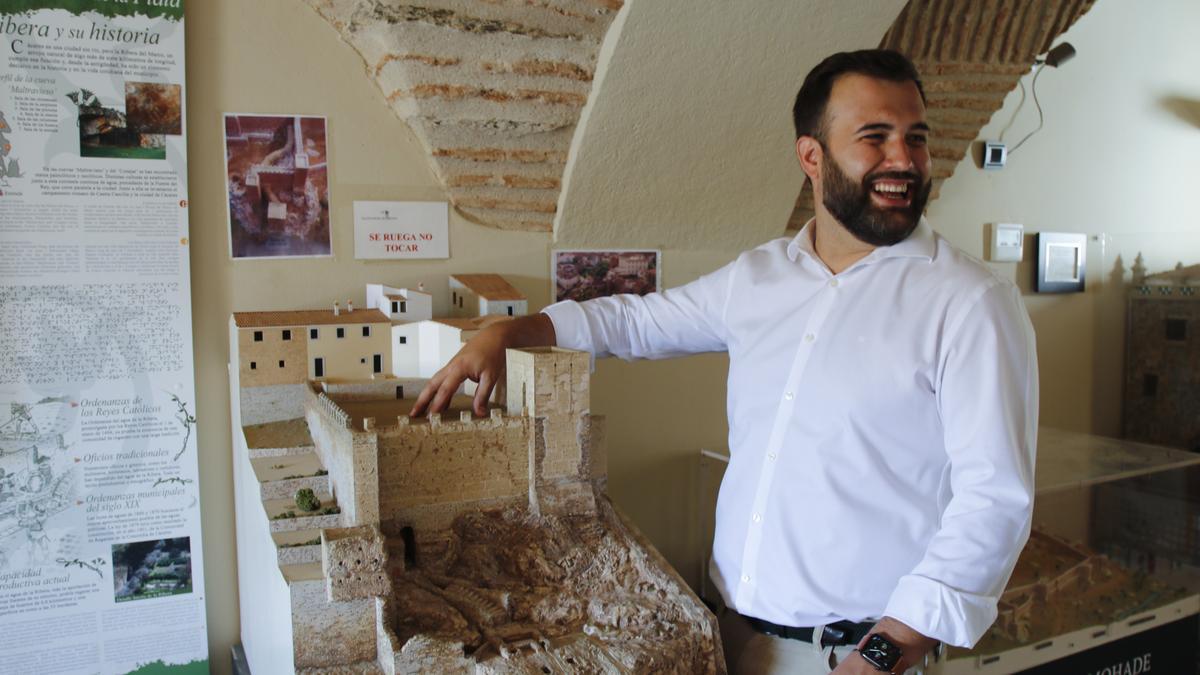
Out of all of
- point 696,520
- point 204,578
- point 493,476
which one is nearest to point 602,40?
point 493,476

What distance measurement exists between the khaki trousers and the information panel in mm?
1973

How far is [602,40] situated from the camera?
3078mm

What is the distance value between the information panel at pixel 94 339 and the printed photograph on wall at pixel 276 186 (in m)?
0.18

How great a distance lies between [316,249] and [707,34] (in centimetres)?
164

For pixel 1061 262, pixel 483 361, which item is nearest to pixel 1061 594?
pixel 1061 262

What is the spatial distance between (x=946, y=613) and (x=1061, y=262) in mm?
4032

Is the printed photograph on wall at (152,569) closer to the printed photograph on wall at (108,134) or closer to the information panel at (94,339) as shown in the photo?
the information panel at (94,339)

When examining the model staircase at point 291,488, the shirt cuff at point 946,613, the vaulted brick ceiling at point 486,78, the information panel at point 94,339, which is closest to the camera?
the shirt cuff at point 946,613

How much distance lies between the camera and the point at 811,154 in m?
2.01

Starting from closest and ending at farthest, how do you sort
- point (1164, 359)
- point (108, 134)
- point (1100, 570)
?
point (108, 134), point (1100, 570), point (1164, 359)

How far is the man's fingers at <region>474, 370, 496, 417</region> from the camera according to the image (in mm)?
2426

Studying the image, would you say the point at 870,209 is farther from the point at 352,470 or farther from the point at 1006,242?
the point at 1006,242

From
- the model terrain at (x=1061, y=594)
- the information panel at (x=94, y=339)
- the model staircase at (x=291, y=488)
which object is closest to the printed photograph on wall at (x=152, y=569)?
the information panel at (x=94, y=339)

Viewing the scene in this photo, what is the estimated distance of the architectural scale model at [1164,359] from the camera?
4.85m
